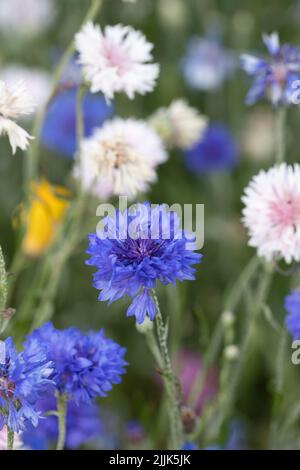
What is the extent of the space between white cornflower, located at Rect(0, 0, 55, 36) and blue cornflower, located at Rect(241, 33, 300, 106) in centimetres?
80

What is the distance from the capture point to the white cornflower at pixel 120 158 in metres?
0.70

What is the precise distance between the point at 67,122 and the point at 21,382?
0.77 metres

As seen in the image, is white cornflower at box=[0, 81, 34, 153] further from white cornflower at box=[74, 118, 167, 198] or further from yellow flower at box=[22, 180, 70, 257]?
yellow flower at box=[22, 180, 70, 257]

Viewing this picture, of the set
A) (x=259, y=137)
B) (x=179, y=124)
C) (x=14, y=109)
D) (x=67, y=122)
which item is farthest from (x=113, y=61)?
(x=259, y=137)

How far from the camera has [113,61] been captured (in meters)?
0.69

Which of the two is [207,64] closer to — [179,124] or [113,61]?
[179,124]

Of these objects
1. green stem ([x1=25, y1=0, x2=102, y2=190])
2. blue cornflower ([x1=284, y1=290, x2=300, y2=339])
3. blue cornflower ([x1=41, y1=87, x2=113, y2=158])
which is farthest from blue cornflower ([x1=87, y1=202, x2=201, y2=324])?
blue cornflower ([x1=41, y1=87, x2=113, y2=158])

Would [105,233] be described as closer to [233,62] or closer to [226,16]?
[233,62]

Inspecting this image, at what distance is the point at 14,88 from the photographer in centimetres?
60

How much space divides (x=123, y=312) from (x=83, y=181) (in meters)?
0.39

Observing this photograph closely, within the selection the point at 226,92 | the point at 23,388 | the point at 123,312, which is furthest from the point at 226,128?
the point at 23,388

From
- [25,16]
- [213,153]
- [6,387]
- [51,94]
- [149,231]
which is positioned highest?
[25,16]

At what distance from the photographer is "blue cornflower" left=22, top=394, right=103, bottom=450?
0.72 metres

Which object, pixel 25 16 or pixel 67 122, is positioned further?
pixel 25 16
